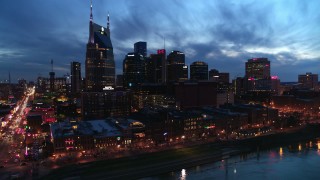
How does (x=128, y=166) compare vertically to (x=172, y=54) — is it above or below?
below

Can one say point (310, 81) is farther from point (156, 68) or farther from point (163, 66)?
point (156, 68)

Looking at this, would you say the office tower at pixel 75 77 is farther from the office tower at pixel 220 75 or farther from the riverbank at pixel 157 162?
the riverbank at pixel 157 162

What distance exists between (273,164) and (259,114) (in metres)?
29.0

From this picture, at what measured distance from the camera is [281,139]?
55.8 metres

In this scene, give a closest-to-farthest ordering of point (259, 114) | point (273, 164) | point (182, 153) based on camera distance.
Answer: point (273, 164)
point (182, 153)
point (259, 114)

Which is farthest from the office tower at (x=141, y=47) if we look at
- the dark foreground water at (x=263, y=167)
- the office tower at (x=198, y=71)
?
the dark foreground water at (x=263, y=167)

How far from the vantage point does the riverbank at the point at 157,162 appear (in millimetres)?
34719

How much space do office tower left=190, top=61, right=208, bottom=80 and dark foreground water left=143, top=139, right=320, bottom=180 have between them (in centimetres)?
9737

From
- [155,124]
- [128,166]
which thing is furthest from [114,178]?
[155,124]

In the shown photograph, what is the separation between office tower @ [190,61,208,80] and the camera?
144m

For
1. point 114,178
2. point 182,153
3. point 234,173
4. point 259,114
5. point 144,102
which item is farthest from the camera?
point 144,102

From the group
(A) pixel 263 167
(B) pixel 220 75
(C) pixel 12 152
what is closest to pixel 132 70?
(B) pixel 220 75

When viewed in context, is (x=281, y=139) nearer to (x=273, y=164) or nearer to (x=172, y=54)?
(x=273, y=164)

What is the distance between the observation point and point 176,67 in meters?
140
